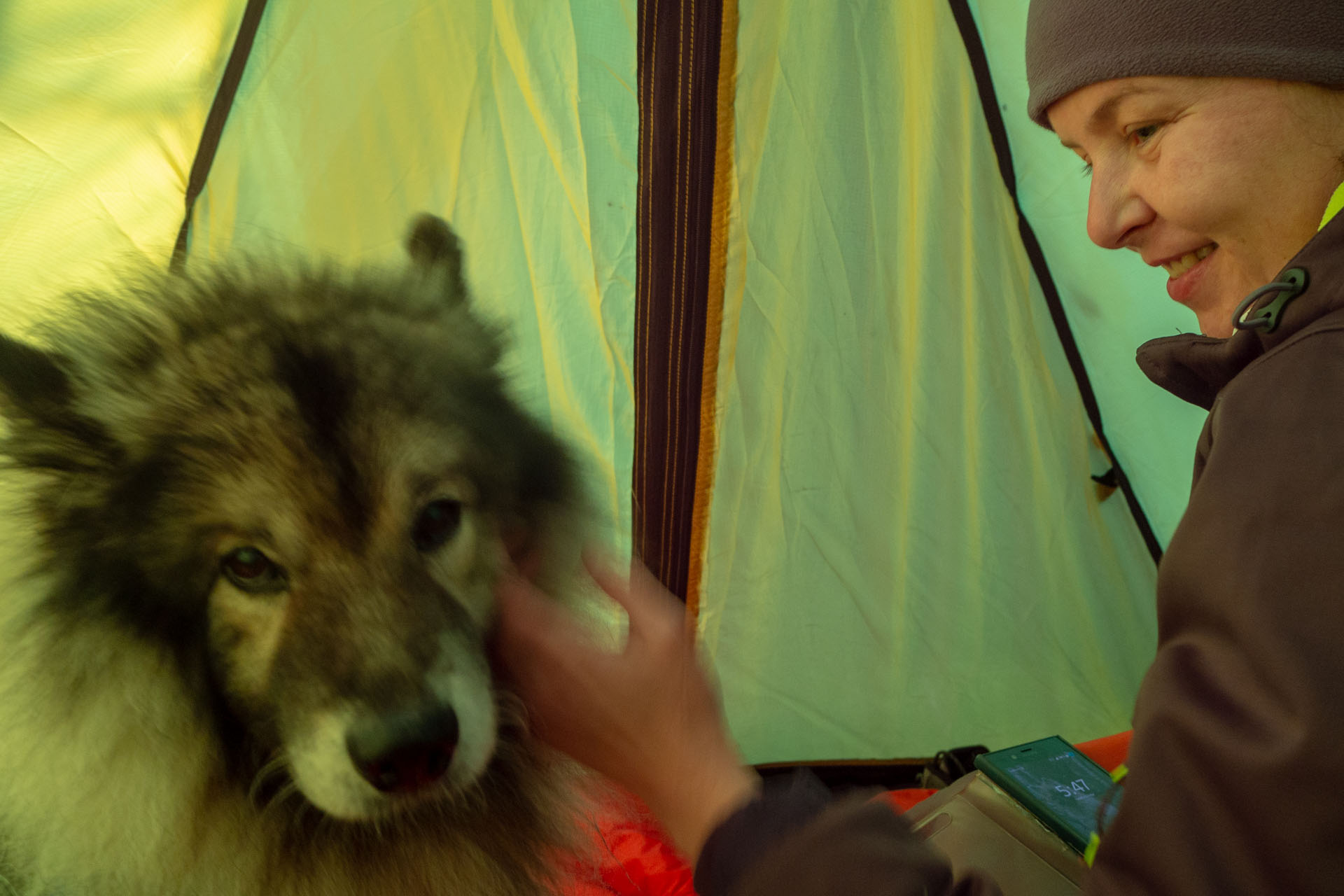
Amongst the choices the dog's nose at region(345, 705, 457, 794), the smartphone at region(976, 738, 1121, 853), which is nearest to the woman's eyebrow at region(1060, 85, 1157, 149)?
the dog's nose at region(345, 705, 457, 794)

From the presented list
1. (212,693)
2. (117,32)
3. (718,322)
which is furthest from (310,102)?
(212,693)

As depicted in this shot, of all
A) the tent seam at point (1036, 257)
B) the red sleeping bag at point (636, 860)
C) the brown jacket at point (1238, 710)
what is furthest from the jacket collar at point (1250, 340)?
the red sleeping bag at point (636, 860)

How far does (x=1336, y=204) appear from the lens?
0.96 m

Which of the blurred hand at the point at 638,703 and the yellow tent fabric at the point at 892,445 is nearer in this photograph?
the blurred hand at the point at 638,703

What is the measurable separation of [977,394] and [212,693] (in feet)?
6.11

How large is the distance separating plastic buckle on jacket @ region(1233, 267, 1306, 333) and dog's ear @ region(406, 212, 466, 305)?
3.45ft

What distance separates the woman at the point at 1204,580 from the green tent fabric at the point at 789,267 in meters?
0.53

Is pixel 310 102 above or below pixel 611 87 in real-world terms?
below

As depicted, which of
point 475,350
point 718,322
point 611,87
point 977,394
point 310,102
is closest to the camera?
point 475,350

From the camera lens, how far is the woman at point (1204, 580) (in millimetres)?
701

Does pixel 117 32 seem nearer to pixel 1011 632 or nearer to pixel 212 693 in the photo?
pixel 212 693

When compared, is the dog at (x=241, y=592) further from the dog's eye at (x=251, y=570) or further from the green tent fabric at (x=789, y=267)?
the green tent fabric at (x=789, y=267)

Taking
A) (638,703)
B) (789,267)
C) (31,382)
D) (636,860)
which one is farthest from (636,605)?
(636,860)

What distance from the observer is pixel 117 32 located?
1439mm
